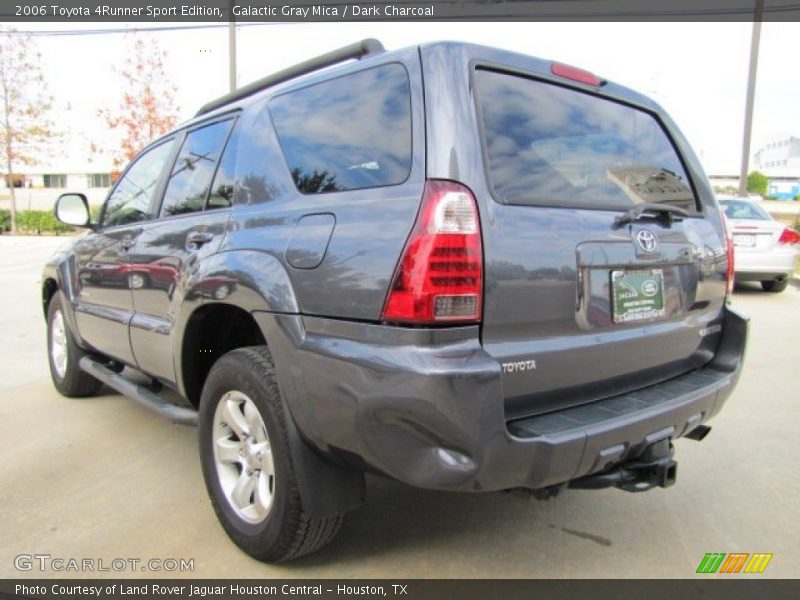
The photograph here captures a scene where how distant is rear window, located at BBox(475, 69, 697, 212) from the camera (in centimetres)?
216

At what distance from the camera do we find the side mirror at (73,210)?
424 cm

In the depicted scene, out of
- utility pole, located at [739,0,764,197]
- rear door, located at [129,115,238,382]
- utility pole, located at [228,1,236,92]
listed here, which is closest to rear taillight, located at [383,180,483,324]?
rear door, located at [129,115,238,382]

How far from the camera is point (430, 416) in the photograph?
1854 mm

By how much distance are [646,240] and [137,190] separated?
3.13 metres

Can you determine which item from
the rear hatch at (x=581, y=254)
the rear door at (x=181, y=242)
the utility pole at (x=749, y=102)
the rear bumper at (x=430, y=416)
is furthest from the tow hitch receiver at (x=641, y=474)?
the utility pole at (x=749, y=102)

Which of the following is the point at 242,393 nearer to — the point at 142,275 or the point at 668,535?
the point at 142,275

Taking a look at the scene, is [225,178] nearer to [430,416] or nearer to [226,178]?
[226,178]

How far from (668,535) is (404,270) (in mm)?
1873

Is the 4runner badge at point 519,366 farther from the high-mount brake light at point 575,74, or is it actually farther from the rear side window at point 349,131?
the high-mount brake light at point 575,74

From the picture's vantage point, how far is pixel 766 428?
414 cm

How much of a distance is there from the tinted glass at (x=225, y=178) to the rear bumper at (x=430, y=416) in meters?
0.92

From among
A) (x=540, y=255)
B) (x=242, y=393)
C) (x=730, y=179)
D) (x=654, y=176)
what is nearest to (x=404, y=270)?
(x=540, y=255)

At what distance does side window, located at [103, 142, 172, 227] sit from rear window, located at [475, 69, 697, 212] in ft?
7.56

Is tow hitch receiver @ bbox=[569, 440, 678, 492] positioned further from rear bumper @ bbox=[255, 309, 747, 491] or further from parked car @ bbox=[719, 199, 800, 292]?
parked car @ bbox=[719, 199, 800, 292]
